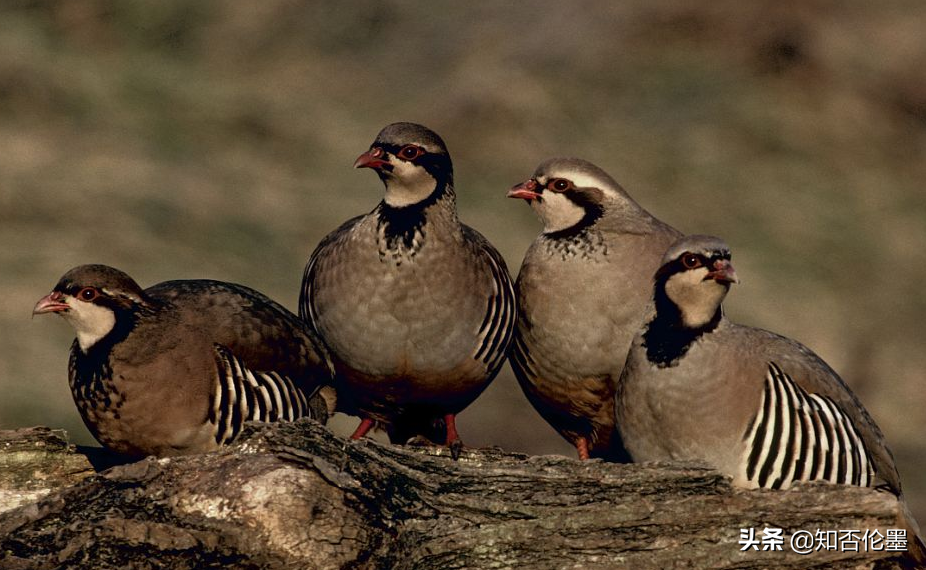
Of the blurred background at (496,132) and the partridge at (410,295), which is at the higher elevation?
the blurred background at (496,132)

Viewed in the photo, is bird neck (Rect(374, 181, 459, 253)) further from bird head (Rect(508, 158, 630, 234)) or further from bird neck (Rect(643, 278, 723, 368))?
bird neck (Rect(643, 278, 723, 368))

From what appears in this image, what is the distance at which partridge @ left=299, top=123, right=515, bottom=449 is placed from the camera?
8242mm

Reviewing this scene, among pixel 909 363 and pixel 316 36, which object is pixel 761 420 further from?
pixel 316 36

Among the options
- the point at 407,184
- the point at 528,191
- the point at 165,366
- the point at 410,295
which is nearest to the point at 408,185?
the point at 407,184

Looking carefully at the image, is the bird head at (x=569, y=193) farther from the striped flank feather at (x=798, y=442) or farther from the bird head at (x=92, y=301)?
the bird head at (x=92, y=301)

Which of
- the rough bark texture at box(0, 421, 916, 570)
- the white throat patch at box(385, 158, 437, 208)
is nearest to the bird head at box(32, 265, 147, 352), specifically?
the rough bark texture at box(0, 421, 916, 570)

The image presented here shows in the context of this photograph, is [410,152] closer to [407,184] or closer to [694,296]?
[407,184]

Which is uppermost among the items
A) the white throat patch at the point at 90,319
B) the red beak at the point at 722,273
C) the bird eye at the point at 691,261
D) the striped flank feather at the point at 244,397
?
the bird eye at the point at 691,261

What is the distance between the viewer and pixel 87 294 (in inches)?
302

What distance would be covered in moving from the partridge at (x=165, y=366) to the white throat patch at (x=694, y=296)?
6.35 ft

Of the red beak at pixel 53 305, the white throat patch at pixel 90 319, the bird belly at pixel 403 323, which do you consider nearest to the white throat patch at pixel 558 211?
the bird belly at pixel 403 323

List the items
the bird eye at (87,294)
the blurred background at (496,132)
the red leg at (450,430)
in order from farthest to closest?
1. the blurred background at (496,132)
2. the red leg at (450,430)
3. the bird eye at (87,294)

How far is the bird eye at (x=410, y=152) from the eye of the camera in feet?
27.3

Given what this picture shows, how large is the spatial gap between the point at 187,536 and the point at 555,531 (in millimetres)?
1462
